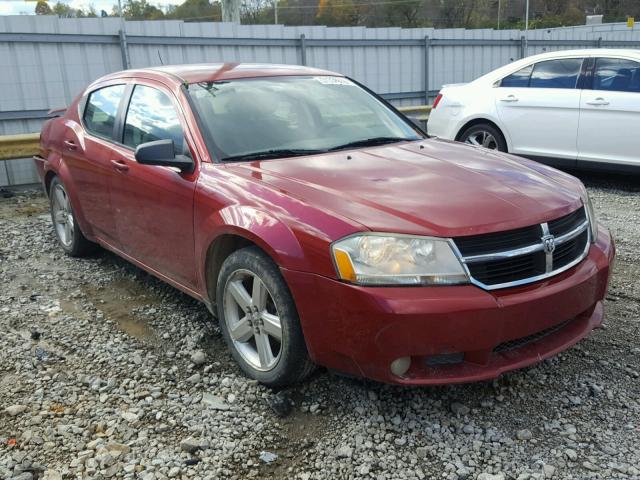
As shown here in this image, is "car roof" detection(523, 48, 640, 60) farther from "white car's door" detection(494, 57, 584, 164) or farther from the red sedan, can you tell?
the red sedan

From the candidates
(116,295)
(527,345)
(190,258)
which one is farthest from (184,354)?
(527,345)

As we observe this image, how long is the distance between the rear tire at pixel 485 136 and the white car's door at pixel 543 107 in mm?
171

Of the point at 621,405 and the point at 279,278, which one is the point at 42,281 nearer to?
the point at 279,278

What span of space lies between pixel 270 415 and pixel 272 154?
4.72 ft

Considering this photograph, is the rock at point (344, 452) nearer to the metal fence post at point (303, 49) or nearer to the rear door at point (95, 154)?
the rear door at point (95, 154)

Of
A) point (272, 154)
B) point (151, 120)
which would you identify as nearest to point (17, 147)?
point (151, 120)

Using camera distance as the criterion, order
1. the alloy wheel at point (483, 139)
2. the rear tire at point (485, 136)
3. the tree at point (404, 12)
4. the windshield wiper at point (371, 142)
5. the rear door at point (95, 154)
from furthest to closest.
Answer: the tree at point (404, 12), the alloy wheel at point (483, 139), the rear tire at point (485, 136), the rear door at point (95, 154), the windshield wiper at point (371, 142)

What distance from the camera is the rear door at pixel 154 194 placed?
12.0 ft

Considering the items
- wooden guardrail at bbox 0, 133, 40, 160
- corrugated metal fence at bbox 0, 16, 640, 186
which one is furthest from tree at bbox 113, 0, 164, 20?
A: wooden guardrail at bbox 0, 133, 40, 160

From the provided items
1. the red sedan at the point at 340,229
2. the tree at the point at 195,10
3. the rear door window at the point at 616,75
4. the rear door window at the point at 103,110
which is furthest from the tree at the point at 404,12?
the red sedan at the point at 340,229

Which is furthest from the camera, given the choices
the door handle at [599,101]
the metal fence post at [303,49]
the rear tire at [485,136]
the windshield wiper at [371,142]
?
the metal fence post at [303,49]

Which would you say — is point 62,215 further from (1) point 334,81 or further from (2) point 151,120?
(1) point 334,81

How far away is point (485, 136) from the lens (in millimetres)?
8406

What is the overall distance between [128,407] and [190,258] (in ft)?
2.96
